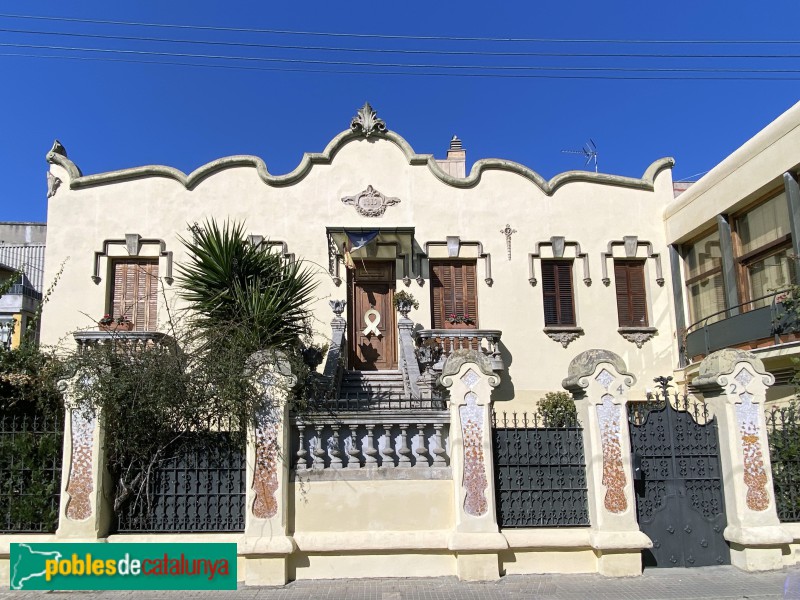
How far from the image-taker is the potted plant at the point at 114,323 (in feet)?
45.9

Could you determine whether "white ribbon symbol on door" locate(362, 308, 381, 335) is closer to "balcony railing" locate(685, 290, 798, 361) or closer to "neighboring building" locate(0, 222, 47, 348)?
"balcony railing" locate(685, 290, 798, 361)

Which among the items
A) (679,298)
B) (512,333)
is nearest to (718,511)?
(512,333)

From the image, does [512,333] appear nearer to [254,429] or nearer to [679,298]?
[679,298]

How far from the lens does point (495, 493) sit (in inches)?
293

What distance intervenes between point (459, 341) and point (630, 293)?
5021 mm

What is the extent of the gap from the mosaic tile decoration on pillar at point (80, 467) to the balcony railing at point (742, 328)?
11.3 metres

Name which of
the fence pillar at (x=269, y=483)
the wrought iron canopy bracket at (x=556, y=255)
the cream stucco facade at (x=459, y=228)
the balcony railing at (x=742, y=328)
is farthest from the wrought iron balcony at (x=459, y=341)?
the fence pillar at (x=269, y=483)

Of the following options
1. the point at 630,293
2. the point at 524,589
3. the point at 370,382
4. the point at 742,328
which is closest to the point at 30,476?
the point at 524,589

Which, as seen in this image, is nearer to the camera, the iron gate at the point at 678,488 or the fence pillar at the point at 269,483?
the fence pillar at the point at 269,483

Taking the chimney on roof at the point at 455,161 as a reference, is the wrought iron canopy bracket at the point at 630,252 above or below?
below

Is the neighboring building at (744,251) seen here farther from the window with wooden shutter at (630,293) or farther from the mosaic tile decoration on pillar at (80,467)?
the mosaic tile decoration on pillar at (80,467)

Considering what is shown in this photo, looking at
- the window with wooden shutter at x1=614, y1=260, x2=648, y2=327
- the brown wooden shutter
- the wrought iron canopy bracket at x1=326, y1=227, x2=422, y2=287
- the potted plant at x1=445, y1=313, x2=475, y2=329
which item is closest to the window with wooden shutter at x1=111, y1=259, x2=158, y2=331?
the wrought iron canopy bracket at x1=326, y1=227, x2=422, y2=287

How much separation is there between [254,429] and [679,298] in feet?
40.8

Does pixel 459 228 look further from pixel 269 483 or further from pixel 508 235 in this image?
pixel 269 483
